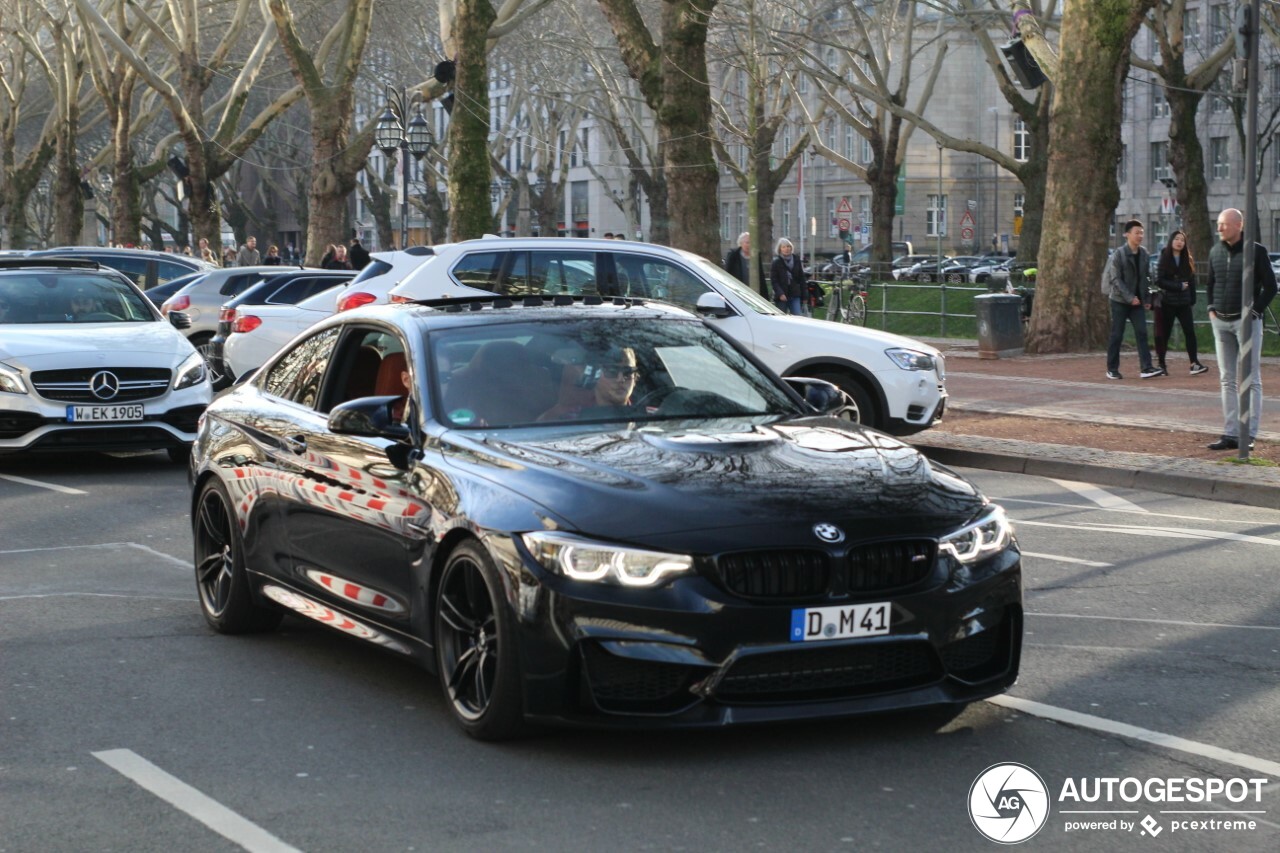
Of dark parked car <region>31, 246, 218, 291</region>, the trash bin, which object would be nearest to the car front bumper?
the trash bin

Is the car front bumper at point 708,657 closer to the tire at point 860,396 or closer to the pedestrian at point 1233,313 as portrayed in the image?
the pedestrian at point 1233,313

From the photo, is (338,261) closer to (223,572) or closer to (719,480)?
(223,572)

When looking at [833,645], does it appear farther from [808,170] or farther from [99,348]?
[808,170]

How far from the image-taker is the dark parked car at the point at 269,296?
21062 mm

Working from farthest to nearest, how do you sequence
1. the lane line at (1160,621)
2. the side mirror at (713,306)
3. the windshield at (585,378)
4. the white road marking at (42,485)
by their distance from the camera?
the side mirror at (713,306)
the white road marking at (42,485)
the lane line at (1160,621)
the windshield at (585,378)

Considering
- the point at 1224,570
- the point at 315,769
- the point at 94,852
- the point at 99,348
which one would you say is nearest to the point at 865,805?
the point at 315,769

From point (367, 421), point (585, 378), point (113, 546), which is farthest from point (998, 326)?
point (367, 421)

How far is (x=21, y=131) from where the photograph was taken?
8450cm

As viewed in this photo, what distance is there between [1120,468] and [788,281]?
43.7ft

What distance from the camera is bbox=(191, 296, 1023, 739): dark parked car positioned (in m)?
5.58

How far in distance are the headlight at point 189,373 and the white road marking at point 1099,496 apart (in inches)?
256

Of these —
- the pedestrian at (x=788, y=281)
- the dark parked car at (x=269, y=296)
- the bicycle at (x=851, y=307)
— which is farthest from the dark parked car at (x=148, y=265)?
the bicycle at (x=851, y=307)

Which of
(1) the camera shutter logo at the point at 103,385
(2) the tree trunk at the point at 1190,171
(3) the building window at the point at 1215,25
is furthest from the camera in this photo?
(3) the building window at the point at 1215,25

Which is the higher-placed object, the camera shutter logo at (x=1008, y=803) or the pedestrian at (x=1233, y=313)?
the pedestrian at (x=1233, y=313)
